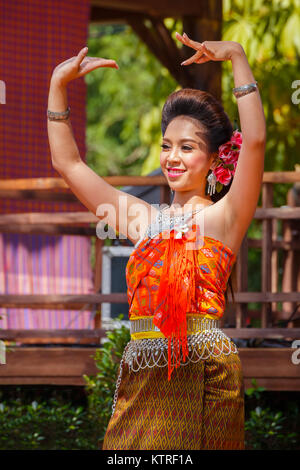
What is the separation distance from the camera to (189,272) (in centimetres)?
250

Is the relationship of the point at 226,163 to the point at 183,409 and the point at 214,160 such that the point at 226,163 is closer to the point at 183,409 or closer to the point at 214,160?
the point at 214,160

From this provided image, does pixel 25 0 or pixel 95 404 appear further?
pixel 25 0

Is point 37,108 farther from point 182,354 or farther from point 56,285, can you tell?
point 182,354

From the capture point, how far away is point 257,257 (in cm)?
1214

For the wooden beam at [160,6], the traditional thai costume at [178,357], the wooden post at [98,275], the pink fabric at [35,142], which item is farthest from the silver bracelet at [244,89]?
the wooden beam at [160,6]

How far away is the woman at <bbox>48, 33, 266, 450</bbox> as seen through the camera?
247 centimetres

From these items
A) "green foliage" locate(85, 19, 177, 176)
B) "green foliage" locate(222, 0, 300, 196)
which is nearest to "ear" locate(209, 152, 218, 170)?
"green foliage" locate(222, 0, 300, 196)

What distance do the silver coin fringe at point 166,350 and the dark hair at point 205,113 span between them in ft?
1.97

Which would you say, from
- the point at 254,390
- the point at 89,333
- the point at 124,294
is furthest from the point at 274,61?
the point at 254,390

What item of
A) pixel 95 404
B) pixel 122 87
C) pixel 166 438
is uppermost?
pixel 122 87

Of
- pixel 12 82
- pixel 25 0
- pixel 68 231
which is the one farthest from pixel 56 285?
pixel 25 0

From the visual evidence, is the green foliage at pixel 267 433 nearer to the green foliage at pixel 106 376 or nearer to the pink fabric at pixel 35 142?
the green foliage at pixel 106 376

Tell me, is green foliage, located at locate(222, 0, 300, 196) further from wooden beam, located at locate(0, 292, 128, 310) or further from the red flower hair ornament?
the red flower hair ornament

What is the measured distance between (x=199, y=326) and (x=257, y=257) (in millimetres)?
9701
